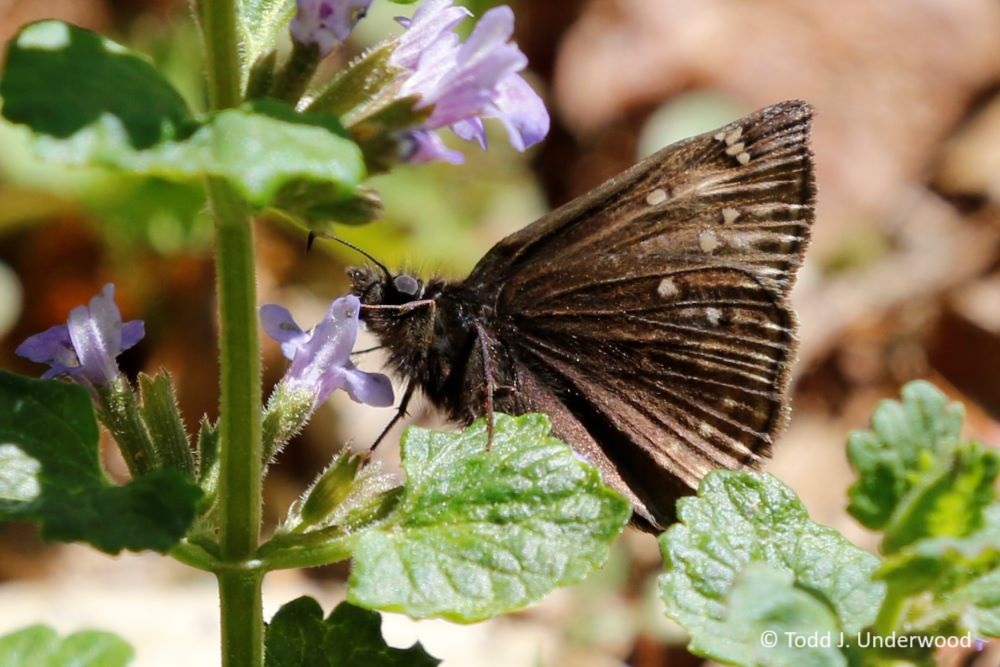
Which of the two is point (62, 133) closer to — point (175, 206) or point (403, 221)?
point (175, 206)

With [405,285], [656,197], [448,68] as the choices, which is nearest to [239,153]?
[448,68]

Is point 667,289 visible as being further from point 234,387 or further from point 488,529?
point 234,387

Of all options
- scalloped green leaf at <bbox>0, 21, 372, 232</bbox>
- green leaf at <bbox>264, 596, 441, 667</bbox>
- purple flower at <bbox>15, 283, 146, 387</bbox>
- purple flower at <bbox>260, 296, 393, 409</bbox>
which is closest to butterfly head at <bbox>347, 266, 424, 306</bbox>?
purple flower at <bbox>260, 296, 393, 409</bbox>

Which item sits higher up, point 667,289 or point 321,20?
point 667,289

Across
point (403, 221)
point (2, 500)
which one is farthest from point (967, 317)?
point (2, 500)

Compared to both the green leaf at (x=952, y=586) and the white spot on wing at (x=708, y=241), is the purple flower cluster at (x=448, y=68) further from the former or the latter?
the white spot on wing at (x=708, y=241)

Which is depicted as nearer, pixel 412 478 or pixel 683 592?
pixel 683 592
